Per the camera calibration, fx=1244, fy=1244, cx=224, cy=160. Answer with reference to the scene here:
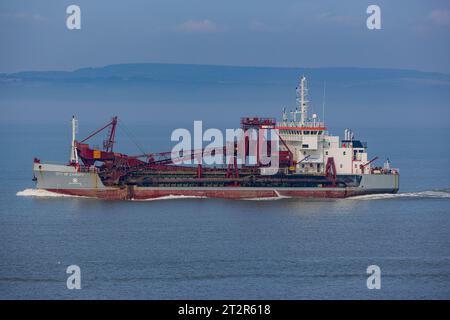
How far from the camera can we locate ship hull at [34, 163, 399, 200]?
62750mm

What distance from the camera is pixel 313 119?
6756 cm

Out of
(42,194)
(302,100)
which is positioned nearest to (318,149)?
(302,100)

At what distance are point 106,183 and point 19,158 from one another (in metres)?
36.1

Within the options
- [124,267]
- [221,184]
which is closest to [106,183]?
[221,184]

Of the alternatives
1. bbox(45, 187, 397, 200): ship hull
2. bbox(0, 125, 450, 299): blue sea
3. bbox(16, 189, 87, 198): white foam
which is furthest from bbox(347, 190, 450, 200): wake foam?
bbox(16, 189, 87, 198): white foam

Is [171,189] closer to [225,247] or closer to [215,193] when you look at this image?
[215,193]

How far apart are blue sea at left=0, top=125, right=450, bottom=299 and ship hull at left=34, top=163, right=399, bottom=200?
794 mm

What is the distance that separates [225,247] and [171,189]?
14.9 m

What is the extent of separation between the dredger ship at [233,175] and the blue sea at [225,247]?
1.11 meters

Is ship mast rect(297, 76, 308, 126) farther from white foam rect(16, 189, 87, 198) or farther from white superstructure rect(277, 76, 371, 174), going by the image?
white foam rect(16, 189, 87, 198)

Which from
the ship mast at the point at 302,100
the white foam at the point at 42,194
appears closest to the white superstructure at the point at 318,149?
the ship mast at the point at 302,100

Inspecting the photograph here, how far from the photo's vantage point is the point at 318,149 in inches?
2628
